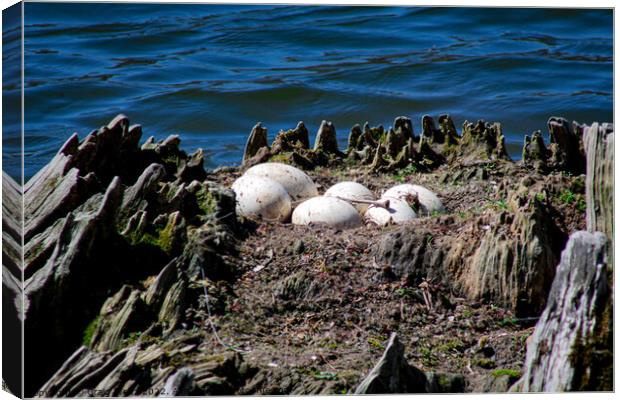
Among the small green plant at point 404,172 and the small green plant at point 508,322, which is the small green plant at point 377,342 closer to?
the small green plant at point 508,322

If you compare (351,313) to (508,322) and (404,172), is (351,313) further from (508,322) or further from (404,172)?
(404,172)

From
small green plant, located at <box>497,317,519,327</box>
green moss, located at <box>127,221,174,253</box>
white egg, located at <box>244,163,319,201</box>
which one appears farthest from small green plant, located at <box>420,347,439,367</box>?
white egg, located at <box>244,163,319,201</box>

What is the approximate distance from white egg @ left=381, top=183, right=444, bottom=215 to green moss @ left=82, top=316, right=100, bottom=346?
2.78 meters

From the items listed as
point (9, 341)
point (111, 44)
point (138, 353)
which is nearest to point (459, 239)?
point (138, 353)

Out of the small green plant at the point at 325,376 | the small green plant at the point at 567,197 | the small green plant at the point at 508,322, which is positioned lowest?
the small green plant at the point at 508,322

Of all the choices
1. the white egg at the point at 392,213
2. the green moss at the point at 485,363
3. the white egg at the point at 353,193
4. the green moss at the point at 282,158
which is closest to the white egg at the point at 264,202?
the white egg at the point at 353,193

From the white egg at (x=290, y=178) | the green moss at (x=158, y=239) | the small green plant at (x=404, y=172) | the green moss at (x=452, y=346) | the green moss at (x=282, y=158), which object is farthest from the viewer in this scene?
the green moss at (x=282, y=158)

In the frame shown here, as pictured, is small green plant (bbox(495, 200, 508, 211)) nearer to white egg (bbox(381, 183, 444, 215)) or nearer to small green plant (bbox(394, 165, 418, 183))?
white egg (bbox(381, 183, 444, 215))

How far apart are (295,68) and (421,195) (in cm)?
558

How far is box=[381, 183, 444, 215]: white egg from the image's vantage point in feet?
25.8

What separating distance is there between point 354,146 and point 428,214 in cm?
227

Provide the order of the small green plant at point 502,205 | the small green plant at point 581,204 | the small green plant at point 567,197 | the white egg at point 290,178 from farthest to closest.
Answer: the white egg at point 290,178 < the small green plant at point 567,197 < the small green plant at point 581,204 < the small green plant at point 502,205

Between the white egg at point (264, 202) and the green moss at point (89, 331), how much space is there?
6.43ft

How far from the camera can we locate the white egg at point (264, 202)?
7750 mm
